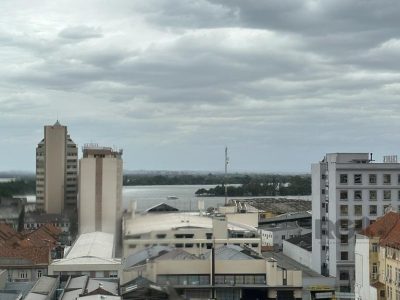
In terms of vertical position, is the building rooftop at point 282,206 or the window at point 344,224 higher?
the window at point 344,224

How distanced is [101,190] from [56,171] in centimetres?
1682

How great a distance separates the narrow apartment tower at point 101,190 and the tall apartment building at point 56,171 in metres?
12.6

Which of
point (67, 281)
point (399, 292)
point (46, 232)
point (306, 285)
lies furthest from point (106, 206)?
point (46, 232)

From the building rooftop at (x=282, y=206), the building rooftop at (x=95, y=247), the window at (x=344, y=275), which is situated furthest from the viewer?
the building rooftop at (x=282, y=206)

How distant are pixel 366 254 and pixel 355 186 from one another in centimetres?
379

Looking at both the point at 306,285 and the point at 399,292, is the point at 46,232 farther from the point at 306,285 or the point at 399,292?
the point at 399,292

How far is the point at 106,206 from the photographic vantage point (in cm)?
1151

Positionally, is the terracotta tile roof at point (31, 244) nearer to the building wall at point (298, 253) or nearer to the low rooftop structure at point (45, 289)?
the low rooftop structure at point (45, 289)

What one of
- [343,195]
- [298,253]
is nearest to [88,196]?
[343,195]

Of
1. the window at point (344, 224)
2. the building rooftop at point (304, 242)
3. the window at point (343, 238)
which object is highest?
the window at point (344, 224)

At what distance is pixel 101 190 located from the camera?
12828 mm

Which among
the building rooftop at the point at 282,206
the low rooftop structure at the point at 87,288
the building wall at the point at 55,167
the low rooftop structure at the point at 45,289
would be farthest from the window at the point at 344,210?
the building wall at the point at 55,167

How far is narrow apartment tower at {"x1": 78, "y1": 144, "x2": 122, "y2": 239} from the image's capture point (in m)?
10.6

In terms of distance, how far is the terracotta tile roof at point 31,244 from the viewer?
13.8 metres
